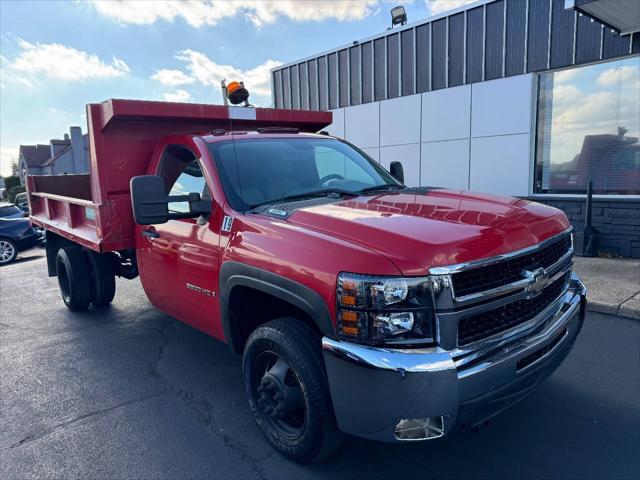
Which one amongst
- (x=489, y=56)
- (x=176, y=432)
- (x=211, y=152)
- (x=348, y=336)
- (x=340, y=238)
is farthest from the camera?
(x=489, y=56)

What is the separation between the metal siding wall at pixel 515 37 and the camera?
848 centimetres

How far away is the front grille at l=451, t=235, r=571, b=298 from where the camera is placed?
2.27m

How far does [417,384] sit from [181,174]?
2.74 metres

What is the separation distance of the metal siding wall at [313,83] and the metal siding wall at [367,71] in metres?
1.81

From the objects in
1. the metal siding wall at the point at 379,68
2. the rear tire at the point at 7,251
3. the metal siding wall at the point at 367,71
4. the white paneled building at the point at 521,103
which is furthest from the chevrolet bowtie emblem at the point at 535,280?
the rear tire at the point at 7,251

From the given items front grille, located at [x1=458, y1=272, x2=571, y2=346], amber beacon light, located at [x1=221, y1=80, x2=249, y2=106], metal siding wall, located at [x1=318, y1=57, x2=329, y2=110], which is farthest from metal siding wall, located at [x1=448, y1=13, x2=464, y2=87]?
front grille, located at [x1=458, y1=272, x2=571, y2=346]

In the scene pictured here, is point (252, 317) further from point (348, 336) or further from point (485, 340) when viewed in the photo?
point (485, 340)

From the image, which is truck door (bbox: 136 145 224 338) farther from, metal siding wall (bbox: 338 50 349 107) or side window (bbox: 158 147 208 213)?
metal siding wall (bbox: 338 50 349 107)

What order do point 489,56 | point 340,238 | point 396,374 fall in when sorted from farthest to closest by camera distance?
1. point 489,56
2. point 340,238
3. point 396,374

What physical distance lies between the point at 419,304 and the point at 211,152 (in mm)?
2090

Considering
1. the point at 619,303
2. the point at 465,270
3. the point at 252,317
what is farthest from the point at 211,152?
the point at 619,303

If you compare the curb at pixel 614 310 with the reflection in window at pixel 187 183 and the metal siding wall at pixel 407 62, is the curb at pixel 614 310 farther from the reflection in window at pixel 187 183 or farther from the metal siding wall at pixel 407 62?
the metal siding wall at pixel 407 62

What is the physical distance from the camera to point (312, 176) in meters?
3.74

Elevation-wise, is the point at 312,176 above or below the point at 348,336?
above
